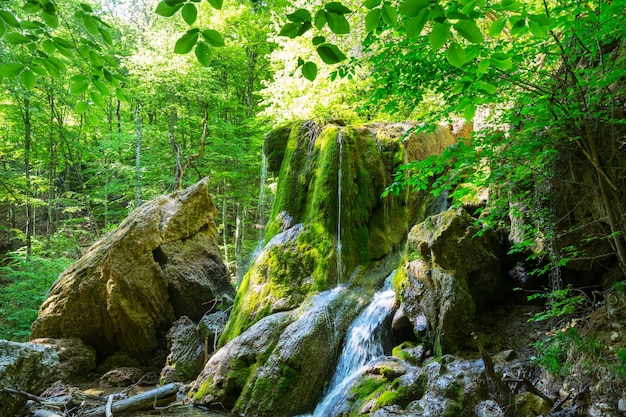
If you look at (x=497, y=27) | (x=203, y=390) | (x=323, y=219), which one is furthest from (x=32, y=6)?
(x=323, y=219)

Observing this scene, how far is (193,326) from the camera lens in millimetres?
9953

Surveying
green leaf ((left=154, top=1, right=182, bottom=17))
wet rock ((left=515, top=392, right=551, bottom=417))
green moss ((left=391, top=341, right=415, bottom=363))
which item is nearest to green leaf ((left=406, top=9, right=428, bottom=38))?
green leaf ((left=154, top=1, right=182, bottom=17))

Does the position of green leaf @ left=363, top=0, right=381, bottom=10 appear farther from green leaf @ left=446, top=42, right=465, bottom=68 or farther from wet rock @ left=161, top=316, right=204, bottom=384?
wet rock @ left=161, top=316, right=204, bottom=384

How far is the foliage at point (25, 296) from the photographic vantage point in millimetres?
11227

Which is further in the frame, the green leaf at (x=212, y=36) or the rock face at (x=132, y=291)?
the rock face at (x=132, y=291)

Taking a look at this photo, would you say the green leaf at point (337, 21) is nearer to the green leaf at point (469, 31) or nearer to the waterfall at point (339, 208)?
the green leaf at point (469, 31)

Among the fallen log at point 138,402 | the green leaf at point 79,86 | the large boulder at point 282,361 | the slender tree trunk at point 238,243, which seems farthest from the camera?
the slender tree trunk at point 238,243

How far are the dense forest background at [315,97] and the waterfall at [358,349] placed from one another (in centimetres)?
254

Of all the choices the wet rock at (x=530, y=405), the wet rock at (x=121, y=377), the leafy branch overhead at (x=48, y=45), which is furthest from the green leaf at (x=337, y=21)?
the wet rock at (x=121, y=377)

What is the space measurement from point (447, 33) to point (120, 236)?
10724 mm

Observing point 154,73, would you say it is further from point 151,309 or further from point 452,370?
point 452,370

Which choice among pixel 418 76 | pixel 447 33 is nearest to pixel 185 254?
pixel 418 76

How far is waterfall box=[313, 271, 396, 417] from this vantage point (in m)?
5.85

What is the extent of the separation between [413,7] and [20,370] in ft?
21.2
